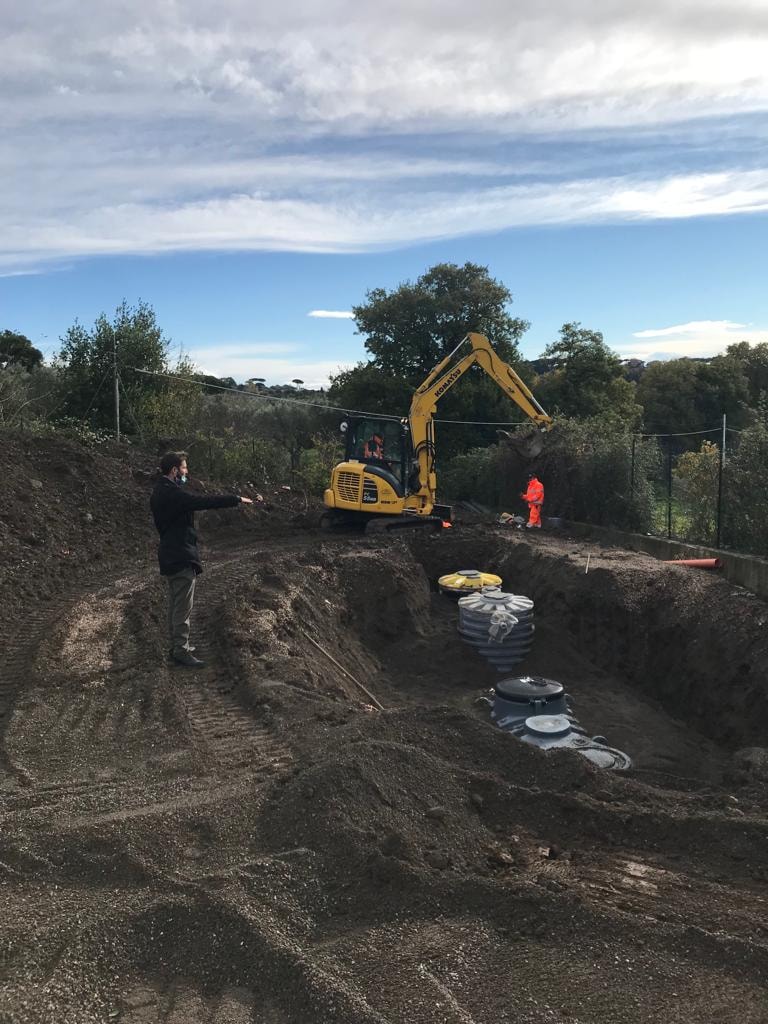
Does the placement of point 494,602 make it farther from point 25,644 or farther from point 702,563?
point 25,644

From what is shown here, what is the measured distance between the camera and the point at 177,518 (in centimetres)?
743

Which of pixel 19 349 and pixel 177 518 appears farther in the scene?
pixel 19 349

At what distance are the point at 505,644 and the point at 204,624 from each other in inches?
176

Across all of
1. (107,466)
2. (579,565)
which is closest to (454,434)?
(107,466)

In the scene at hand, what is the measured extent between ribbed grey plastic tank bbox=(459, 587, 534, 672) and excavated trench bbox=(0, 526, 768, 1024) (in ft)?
10.1

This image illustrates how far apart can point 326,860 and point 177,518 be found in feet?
14.1

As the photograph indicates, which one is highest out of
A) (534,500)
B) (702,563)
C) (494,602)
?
(534,500)

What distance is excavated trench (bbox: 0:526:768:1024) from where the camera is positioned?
3.04m

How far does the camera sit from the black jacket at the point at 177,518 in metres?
7.32

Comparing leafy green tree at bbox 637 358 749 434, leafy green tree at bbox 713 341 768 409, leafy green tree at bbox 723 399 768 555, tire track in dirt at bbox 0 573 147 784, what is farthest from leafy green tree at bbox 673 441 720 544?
leafy green tree at bbox 713 341 768 409

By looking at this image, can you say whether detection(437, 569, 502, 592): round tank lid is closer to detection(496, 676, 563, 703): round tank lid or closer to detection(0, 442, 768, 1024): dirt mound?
detection(496, 676, 563, 703): round tank lid

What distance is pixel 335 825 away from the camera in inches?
161

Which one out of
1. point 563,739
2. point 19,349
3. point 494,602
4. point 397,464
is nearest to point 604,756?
point 563,739

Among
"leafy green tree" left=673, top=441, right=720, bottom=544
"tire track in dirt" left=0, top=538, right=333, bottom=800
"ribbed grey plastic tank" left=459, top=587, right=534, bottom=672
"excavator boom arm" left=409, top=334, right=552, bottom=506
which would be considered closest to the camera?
"tire track in dirt" left=0, top=538, right=333, bottom=800
